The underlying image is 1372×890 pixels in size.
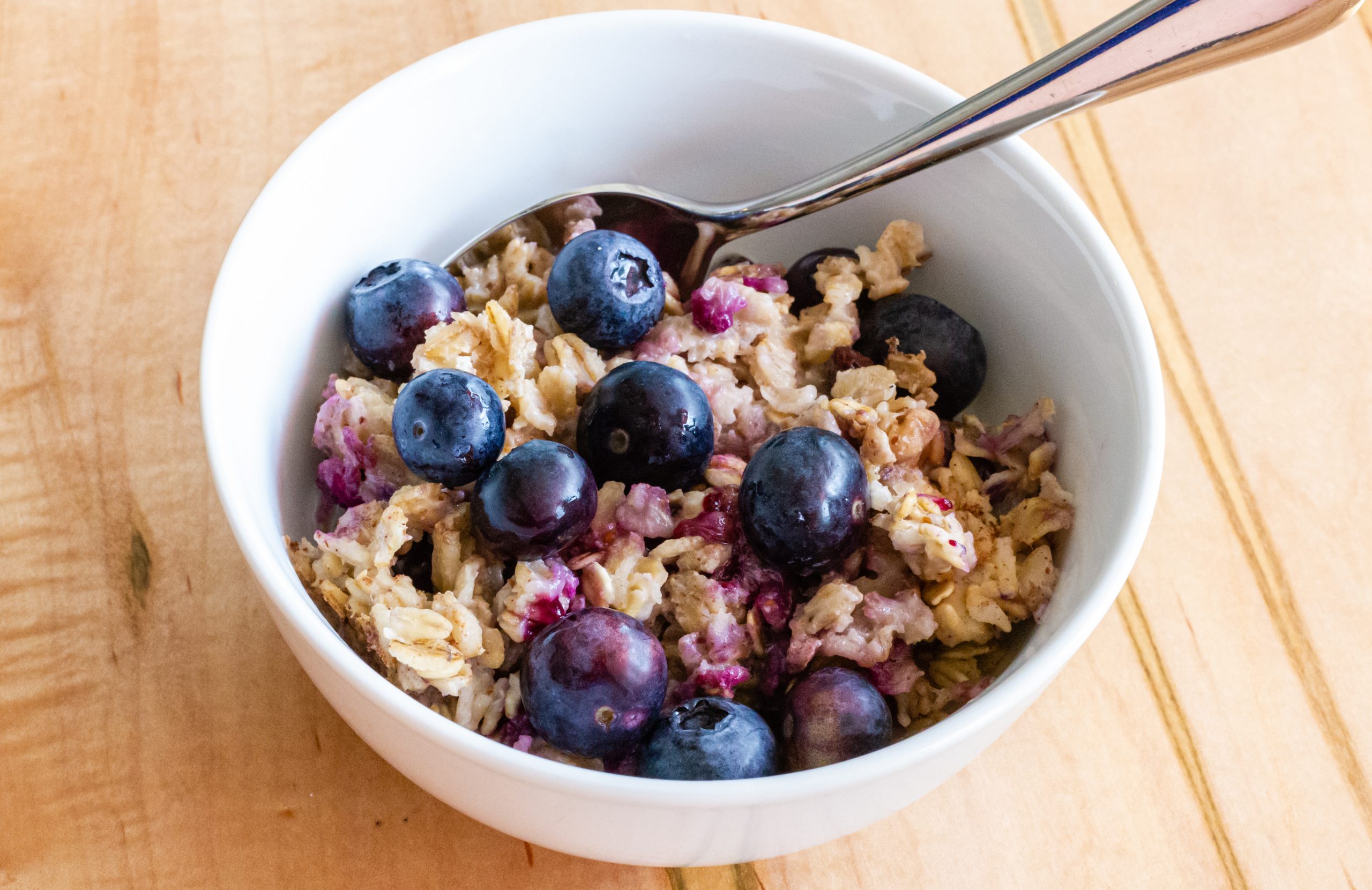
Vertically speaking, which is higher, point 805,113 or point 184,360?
point 805,113

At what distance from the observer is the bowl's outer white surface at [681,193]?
65cm

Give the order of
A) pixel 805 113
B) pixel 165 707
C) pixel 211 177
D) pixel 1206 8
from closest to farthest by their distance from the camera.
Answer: pixel 1206 8, pixel 165 707, pixel 805 113, pixel 211 177

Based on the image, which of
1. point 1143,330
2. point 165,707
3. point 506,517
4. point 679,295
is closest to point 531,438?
point 506,517

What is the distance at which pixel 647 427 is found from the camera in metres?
0.80

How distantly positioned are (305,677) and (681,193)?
534 mm

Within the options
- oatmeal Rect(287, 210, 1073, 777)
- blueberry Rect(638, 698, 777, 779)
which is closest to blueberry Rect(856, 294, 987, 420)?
oatmeal Rect(287, 210, 1073, 777)

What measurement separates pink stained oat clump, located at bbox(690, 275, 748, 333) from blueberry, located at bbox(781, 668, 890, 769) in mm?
298

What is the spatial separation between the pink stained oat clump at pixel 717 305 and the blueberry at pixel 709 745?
1.03 ft

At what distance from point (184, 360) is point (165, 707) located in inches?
12.7

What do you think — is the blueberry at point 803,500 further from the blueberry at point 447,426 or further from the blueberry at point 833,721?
the blueberry at point 447,426

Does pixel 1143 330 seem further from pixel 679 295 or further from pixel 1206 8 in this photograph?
pixel 679 295

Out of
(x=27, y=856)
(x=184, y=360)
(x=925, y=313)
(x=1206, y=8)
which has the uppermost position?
(x=1206, y=8)

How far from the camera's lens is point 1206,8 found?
74 centimetres

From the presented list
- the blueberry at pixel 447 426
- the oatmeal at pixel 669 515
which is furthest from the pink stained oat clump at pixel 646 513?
the blueberry at pixel 447 426
